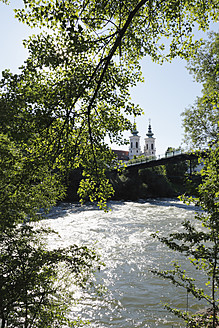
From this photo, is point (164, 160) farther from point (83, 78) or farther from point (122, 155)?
point (122, 155)

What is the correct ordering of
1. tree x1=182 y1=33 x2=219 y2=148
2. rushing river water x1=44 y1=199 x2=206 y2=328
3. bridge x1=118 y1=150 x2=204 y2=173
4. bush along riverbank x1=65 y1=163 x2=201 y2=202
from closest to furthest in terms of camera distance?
1. rushing river water x1=44 y1=199 x2=206 y2=328
2. tree x1=182 y1=33 x2=219 y2=148
3. bridge x1=118 y1=150 x2=204 y2=173
4. bush along riverbank x1=65 y1=163 x2=201 y2=202

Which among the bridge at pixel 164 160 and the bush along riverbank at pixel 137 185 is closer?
the bridge at pixel 164 160

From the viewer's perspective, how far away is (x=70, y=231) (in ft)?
56.2

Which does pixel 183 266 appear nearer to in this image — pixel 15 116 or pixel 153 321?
pixel 153 321

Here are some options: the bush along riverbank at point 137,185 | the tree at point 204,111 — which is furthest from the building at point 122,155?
the tree at point 204,111

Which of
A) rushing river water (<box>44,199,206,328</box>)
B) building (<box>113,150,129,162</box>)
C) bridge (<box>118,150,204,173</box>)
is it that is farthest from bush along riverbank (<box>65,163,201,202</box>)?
building (<box>113,150,129,162</box>)

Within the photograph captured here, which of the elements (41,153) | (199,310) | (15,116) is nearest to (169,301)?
(199,310)

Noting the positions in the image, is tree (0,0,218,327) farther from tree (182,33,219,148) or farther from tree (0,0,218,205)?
tree (182,33,219,148)

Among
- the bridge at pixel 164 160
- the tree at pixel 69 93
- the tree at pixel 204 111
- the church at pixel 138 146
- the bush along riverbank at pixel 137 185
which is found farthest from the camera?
the church at pixel 138 146

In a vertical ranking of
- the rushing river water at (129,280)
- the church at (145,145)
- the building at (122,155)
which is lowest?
the rushing river water at (129,280)

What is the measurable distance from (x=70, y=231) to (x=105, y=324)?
10.5 meters

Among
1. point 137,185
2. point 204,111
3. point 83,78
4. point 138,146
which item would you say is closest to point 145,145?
point 138,146

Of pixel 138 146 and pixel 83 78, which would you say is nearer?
pixel 83 78

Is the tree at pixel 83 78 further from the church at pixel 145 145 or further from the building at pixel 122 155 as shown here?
the church at pixel 145 145
